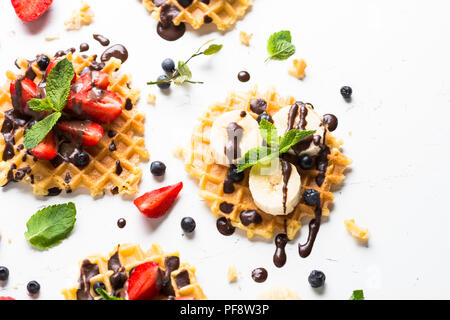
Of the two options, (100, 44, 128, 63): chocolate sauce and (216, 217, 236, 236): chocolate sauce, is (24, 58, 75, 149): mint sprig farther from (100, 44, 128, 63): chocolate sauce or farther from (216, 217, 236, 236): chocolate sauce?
(216, 217, 236, 236): chocolate sauce

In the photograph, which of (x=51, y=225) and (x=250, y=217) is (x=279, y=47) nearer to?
(x=250, y=217)

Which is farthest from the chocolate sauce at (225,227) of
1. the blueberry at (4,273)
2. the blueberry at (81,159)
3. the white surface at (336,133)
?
the blueberry at (4,273)

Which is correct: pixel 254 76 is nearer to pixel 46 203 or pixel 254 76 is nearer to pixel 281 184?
pixel 281 184

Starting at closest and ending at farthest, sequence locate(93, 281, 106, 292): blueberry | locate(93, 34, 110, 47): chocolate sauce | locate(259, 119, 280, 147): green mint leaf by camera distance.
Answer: locate(93, 281, 106, 292): blueberry → locate(259, 119, 280, 147): green mint leaf → locate(93, 34, 110, 47): chocolate sauce

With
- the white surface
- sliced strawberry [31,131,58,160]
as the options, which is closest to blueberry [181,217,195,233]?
the white surface
